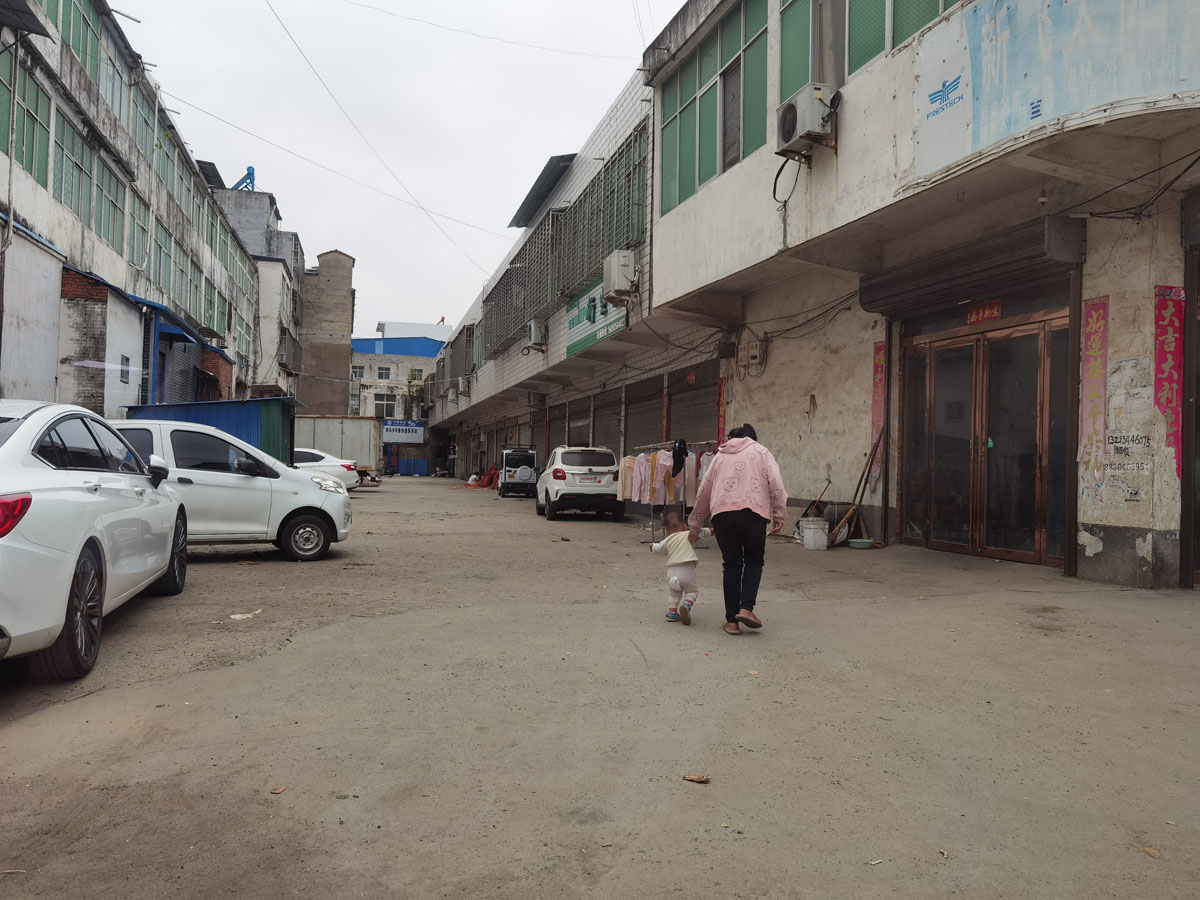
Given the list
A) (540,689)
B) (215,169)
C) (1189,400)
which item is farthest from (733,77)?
(215,169)

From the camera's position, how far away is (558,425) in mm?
29484

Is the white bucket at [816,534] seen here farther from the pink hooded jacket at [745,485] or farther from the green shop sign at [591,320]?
the green shop sign at [591,320]

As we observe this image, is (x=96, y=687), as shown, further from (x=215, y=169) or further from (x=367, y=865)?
(x=215, y=169)

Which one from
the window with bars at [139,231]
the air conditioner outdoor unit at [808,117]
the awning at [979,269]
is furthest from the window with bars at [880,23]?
the window with bars at [139,231]

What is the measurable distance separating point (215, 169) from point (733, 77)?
135 feet

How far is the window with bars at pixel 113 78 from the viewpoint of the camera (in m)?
20.3

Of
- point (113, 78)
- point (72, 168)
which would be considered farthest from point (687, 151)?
point (113, 78)

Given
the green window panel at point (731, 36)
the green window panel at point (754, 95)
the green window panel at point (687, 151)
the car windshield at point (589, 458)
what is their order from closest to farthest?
1. the green window panel at point (754, 95)
2. the green window panel at point (731, 36)
3. the green window panel at point (687, 151)
4. the car windshield at point (589, 458)

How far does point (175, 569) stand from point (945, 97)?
28.0ft

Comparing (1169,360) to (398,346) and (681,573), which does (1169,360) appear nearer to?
(681,573)

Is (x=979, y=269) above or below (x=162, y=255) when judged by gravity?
below

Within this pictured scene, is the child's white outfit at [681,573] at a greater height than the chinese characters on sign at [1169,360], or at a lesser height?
lesser

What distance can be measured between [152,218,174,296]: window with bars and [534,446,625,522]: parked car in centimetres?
1620

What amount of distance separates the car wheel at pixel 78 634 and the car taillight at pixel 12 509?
0.57 m
